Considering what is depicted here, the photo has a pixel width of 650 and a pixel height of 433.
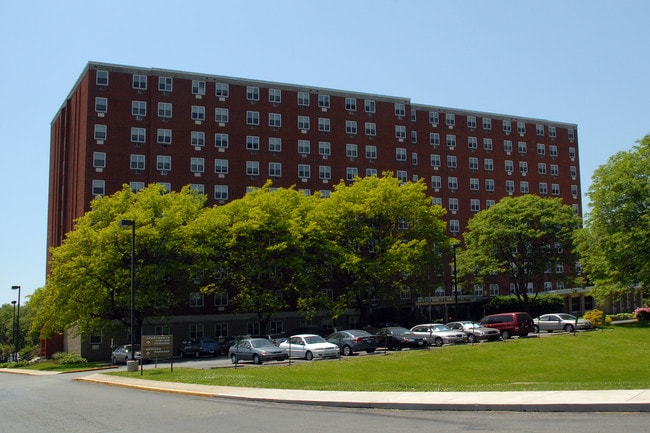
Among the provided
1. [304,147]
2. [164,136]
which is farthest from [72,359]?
[304,147]

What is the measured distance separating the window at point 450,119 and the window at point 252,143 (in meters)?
29.4

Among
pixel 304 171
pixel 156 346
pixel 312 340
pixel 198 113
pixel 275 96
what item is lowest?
pixel 312 340

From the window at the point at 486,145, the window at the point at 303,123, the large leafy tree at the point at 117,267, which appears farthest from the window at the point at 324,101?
the large leafy tree at the point at 117,267

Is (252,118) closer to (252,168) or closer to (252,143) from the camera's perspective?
(252,143)

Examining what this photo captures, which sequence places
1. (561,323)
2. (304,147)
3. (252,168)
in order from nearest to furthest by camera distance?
(561,323) → (252,168) → (304,147)

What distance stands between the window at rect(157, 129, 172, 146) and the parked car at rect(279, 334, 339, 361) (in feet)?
115

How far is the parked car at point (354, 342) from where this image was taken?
40.0 meters

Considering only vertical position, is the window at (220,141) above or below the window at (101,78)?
below

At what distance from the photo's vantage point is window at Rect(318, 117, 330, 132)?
252 ft

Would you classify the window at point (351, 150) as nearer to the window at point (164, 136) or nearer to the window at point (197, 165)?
the window at point (197, 165)

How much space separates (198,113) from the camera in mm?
70500

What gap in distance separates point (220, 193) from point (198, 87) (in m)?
11.8

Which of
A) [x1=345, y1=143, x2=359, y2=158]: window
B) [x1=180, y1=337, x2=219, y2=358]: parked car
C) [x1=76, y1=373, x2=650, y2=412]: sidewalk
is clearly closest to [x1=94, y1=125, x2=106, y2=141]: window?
[x1=180, y1=337, x2=219, y2=358]: parked car

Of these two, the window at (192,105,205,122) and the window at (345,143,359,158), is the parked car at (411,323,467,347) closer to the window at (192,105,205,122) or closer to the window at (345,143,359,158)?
the window at (345,143,359,158)
